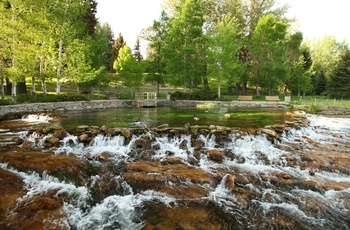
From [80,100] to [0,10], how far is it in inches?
379

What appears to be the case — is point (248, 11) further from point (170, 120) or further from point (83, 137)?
point (83, 137)

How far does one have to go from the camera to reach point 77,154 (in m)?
8.02

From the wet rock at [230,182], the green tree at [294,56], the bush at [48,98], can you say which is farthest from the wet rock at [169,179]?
the green tree at [294,56]

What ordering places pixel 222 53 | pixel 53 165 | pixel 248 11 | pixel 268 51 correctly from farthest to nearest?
1. pixel 248 11
2. pixel 268 51
3. pixel 222 53
4. pixel 53 165

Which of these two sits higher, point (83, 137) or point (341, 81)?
point (341, 81)

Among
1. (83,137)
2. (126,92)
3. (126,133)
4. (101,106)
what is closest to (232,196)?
(126,133)

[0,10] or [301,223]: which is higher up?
[0,10]

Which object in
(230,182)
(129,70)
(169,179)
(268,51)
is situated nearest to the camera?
(230,182)

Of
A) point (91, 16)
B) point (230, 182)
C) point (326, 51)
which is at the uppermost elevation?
point (91, 16)

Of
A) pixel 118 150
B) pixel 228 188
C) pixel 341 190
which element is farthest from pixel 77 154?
pixel 341 190

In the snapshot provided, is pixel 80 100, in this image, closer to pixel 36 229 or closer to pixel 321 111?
pixel 36 229

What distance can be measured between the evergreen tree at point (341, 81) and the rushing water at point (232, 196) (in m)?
31.3

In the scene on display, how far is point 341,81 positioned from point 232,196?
36914 millimetres

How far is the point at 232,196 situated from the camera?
18.9 feet
